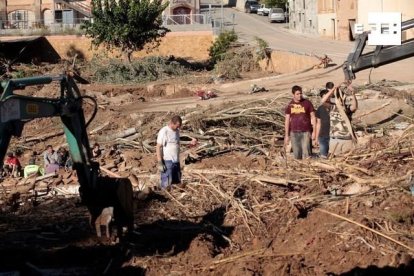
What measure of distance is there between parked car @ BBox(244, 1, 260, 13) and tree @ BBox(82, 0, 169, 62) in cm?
3041

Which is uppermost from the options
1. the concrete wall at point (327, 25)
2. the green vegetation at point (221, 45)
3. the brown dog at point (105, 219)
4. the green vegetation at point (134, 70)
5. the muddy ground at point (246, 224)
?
the concrete wall at point (327, 25)

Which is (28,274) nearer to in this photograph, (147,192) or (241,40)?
(147,192)

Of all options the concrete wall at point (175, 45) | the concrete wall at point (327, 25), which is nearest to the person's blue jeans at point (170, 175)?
the concrete wall at point (175, 45)

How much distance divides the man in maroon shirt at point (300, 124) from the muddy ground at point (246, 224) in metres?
0.29

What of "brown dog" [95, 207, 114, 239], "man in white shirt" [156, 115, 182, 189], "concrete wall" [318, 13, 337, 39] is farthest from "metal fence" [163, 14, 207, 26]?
"brown dog" [95, 207, 114, 239]

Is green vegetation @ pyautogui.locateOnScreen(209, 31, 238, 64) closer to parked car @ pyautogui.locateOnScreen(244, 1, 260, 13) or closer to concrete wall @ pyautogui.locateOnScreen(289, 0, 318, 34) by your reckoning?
concrete wall @ pyautogui.locateOnScreen(289, 0, 318, 34)

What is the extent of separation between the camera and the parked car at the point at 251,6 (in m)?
67.9

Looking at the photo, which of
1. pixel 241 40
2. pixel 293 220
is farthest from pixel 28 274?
pixel 241 40

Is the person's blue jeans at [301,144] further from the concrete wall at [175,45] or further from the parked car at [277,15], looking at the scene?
the parked car at [277,15]

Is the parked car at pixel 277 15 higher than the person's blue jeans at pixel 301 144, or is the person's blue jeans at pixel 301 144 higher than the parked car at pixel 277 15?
the parked car at pixel 277 15

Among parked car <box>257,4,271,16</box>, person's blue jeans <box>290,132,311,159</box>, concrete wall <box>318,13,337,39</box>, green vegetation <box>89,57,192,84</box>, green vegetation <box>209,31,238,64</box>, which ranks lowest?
person's blue jeans <box>290,132,311,159</box>

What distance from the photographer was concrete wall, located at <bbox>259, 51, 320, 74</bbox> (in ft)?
109

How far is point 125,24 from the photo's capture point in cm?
3734

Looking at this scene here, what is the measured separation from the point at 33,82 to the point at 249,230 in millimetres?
3440
